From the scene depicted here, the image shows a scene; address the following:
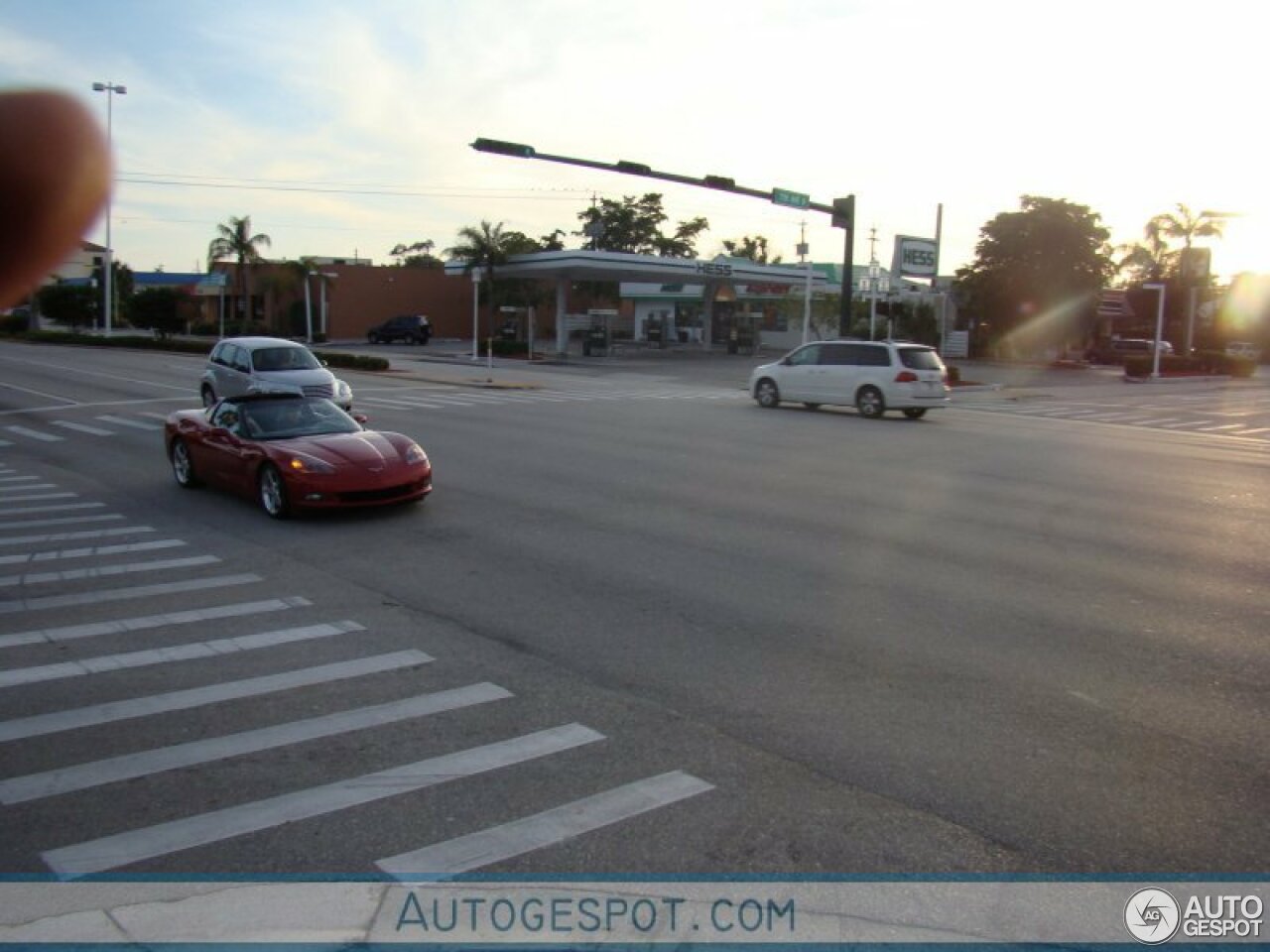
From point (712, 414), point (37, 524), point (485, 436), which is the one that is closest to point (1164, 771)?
point (37, 524)

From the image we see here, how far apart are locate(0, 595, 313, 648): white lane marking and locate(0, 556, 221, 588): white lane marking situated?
Answer: 60.6 inches

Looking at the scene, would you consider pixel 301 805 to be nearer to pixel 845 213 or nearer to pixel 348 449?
pixel 348 449

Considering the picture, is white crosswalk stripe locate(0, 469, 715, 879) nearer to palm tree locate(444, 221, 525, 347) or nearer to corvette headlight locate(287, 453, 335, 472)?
corvette headlight locate(287, 453, 335, 472)

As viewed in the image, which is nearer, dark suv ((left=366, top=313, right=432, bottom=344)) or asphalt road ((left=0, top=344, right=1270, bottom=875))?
asphalt road ((left=0, top=344, right=1270, bottom=875))

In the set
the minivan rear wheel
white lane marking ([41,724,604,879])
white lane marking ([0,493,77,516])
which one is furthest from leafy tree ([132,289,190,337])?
white lane marking ([41,724,604,879])

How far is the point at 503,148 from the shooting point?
24.2m

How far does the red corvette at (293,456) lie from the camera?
11.5 m

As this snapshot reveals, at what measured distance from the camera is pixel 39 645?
7180mm

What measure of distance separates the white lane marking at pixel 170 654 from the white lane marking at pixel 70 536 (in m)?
4.20

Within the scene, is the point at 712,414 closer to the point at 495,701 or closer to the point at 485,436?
the point at 485,436

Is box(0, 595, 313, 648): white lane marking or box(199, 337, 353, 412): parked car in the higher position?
box(199, 337, 353, 412): parked car

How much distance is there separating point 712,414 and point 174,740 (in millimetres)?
19107

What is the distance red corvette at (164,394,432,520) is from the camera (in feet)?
37.6

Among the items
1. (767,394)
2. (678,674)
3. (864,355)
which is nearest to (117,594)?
Result: (678,674)
